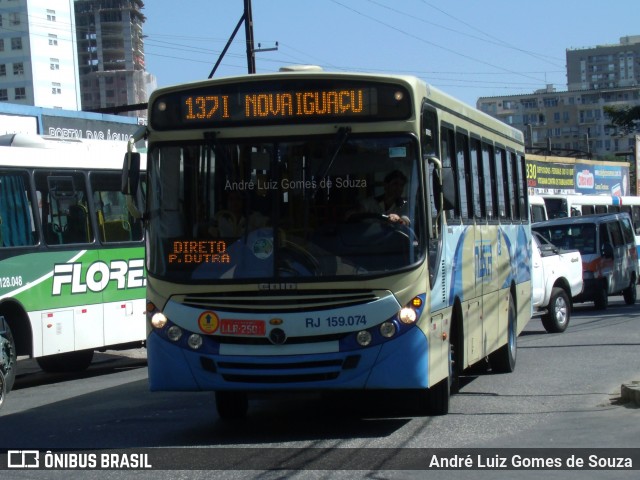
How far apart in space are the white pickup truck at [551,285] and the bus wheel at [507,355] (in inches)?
192

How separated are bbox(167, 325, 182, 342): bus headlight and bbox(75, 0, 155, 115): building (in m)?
166

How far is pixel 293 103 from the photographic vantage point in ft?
30.4

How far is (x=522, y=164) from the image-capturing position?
638 inches

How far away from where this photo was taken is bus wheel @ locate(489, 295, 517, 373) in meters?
14.1

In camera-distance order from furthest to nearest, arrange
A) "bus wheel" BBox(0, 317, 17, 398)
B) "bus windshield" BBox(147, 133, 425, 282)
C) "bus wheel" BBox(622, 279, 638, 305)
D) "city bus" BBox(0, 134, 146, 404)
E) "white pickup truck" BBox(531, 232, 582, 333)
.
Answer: "bus wheel" BBox(622, 279, 638, 305) < "white pickup truck" BBox(531, 232, 582, 333) < "city bus" BBox(0, 134, 146, 404) < "bus wheel" BBox(0, 317, 17, 398) < "bus windshield" BBox(147, 133, 425, 282)

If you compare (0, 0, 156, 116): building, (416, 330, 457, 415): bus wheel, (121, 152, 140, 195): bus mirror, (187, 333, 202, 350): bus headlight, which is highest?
(0, 0, 156, 116): building

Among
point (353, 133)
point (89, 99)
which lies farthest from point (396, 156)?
point (89, 99)

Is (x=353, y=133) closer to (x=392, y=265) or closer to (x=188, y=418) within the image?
(x=392, y=265)

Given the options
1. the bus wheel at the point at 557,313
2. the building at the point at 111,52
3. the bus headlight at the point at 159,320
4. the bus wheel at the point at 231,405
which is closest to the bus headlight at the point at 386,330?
the bus headlight at the point at 159,320

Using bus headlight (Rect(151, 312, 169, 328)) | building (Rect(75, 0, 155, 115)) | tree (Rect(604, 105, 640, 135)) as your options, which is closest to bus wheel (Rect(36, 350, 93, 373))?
bus headlight (Rect(151, 312, 169, 328))

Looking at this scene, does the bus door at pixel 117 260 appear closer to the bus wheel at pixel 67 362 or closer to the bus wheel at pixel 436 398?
the bus wheel at pixel 67 362

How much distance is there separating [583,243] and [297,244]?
1747 cm

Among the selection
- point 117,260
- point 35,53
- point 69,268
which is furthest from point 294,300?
point 35,53

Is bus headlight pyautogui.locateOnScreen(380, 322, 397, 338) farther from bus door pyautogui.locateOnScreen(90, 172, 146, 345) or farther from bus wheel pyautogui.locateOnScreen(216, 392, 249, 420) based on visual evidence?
bus door pyautogui.locateOnScreen(90, 172, 146, 345)
